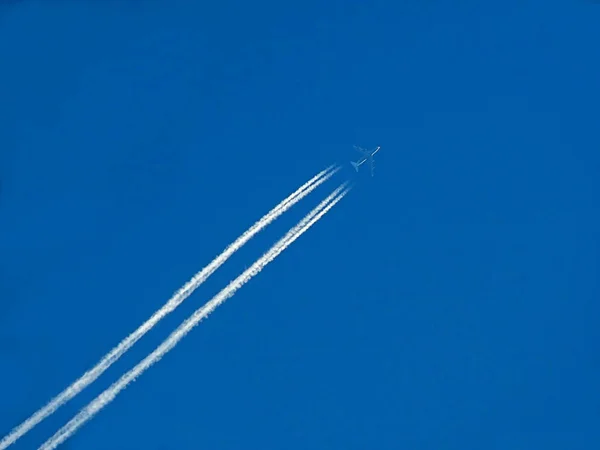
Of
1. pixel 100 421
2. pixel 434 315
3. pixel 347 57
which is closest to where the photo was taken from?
pixel 100 421

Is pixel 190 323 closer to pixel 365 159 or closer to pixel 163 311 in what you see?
pixel 163 311

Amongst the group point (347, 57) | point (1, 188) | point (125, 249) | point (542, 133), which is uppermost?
point (1, 188)

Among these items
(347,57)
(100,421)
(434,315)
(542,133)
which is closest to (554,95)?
(542,133)

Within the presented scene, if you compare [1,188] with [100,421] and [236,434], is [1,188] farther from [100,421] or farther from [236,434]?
[236,434]

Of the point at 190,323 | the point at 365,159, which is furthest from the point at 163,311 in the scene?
the point at 365,159

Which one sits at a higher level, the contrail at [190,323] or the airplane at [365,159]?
the airplane at [365,159]

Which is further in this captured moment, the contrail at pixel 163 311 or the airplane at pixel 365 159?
the airplane at pixel 365 159
